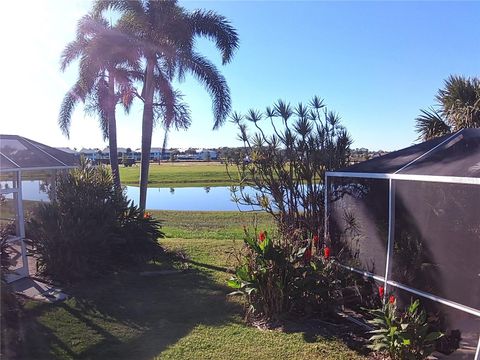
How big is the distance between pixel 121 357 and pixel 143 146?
10247 mm

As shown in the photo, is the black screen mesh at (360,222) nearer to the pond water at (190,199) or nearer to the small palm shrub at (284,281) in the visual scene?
the small palm shrub at (284,281)

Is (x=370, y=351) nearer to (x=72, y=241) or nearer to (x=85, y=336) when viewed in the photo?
(x=85, y=336)

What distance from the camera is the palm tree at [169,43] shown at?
44.8 feet

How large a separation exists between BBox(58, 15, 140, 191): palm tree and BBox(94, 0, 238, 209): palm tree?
0.52 metres

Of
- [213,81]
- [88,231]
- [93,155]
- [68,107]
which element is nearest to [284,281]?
[88,231]

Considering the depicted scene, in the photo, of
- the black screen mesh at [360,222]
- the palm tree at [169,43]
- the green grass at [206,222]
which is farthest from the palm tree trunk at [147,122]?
the black screen mesh at [360,222]

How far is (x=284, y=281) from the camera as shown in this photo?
6.07m

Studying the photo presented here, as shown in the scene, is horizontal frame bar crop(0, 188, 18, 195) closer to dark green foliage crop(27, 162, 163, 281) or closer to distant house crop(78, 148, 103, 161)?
dark green foliage crop(27, 162, 163, 281)

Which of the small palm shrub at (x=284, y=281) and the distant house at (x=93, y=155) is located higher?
the distant house at (x=93, y=155)

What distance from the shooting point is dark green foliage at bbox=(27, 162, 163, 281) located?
8.57 metres

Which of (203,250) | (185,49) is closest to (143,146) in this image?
(185,49)

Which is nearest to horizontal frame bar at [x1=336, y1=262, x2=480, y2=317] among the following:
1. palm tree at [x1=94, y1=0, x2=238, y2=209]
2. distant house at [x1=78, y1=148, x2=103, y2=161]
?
palm tree at [x1=94, y1=0, x2=238, y2=209]

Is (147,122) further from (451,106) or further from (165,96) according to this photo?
(451,106)

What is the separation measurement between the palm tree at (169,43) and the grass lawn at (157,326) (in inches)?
220
